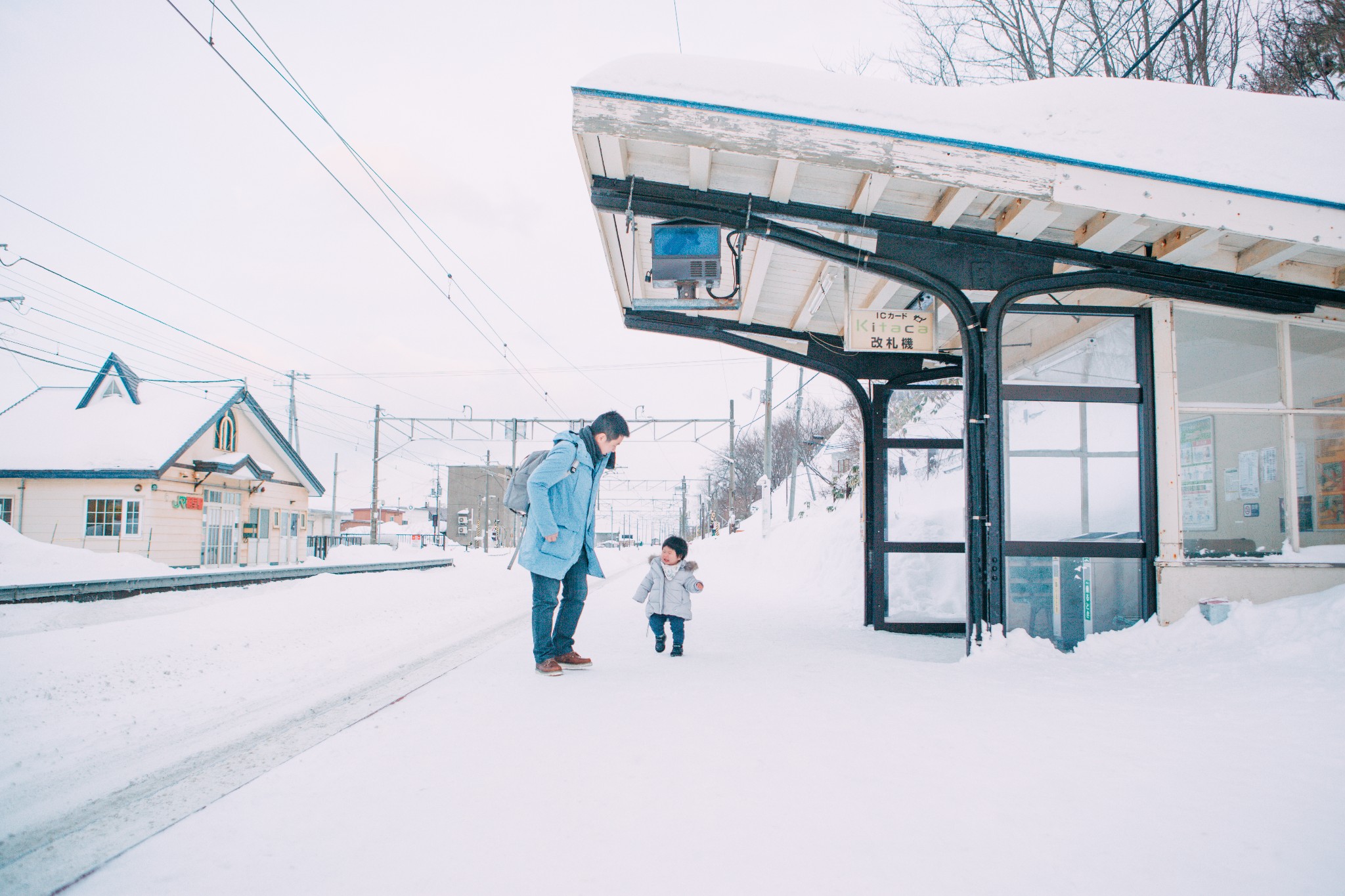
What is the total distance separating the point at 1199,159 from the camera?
4.80m

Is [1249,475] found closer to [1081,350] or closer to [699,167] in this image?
[1081,350]

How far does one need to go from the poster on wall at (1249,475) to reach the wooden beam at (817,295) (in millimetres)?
3713

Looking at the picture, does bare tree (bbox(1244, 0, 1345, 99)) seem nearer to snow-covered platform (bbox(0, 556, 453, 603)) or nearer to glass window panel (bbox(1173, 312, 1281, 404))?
glass window panel (bbox(1173, 312, 1281, 404))

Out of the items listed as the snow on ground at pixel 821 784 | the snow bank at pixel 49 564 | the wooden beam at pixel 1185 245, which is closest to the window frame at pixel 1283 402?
the wooden beam at pixel 1185 245

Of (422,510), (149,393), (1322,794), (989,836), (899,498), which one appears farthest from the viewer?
(422,510)

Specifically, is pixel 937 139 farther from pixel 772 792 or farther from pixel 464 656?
pixel 464 656

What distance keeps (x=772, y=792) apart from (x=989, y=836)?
734mm

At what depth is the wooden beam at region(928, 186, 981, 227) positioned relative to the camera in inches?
203

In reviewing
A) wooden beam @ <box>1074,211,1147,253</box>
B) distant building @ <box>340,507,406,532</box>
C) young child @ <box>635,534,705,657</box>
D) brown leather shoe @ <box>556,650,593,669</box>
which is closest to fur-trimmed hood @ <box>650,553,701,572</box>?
young child @ <box>635,534,705,657</box>

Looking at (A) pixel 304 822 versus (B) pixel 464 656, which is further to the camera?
(B) pixel 464 656

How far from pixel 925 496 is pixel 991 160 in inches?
194

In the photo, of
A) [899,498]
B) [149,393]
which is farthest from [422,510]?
[899,498]

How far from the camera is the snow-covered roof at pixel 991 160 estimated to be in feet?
15.2

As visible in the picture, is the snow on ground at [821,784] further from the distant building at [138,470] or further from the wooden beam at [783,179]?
the distant building at [138,470]
